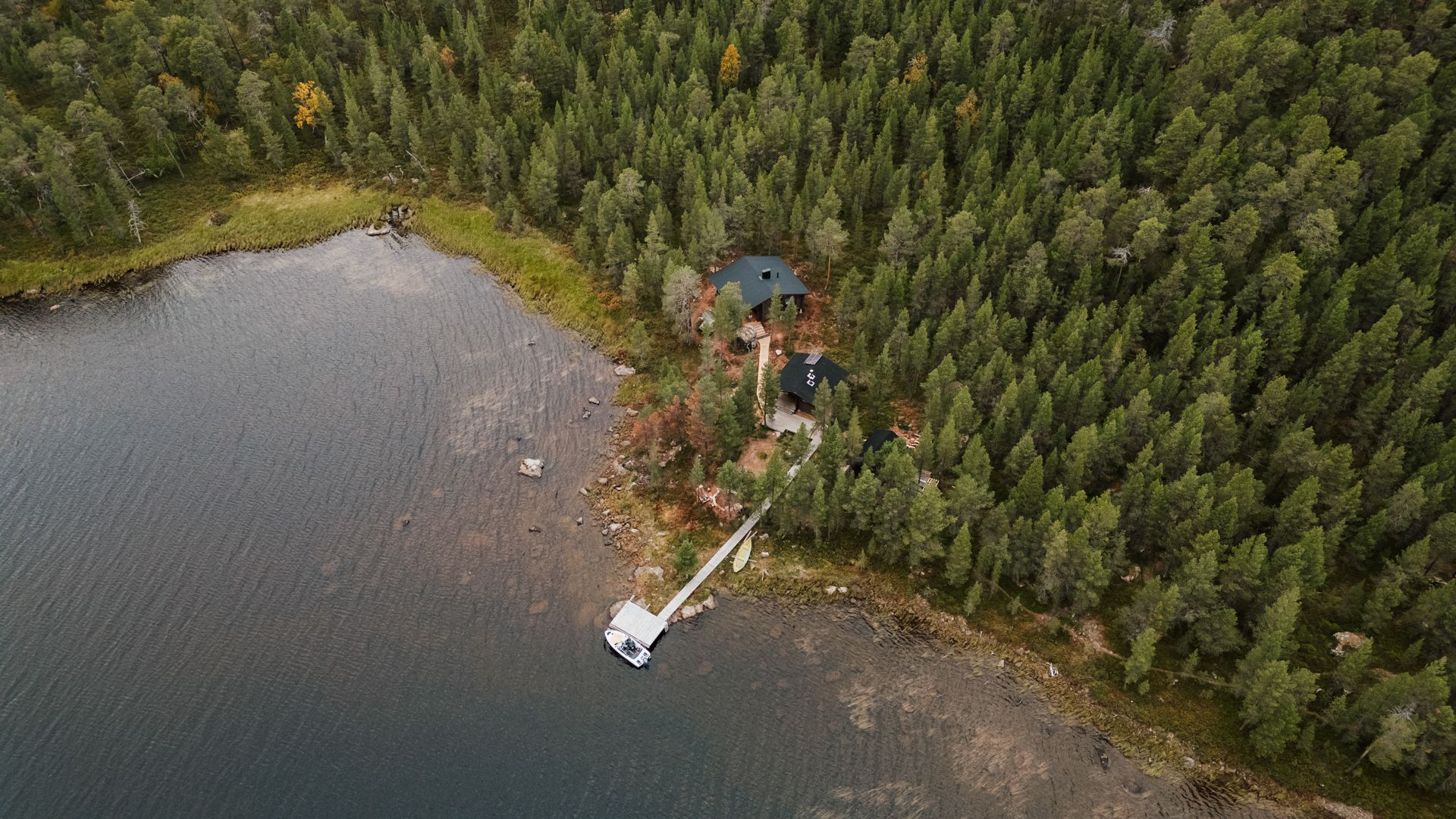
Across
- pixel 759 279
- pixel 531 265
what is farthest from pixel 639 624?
pixel 531 265

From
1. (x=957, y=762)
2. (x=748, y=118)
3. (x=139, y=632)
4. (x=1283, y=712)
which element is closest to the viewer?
(x=1283, y=712)

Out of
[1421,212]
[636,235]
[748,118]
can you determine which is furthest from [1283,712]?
[748,118]

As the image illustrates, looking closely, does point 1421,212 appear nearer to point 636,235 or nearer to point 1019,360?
point 1019,360

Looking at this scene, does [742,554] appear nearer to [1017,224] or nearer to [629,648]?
[629,648]

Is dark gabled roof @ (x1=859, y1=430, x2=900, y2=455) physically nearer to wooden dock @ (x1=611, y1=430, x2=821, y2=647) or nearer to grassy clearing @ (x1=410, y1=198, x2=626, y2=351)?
wooden dock @ (x1=611, y1=430, x2=821, y2=647)

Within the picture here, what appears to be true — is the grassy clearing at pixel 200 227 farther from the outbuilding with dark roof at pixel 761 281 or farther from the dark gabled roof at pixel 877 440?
the dark gabled roof at pixel 877 440

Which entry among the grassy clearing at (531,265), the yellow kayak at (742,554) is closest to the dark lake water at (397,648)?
the yellow kayak at (742,554)
